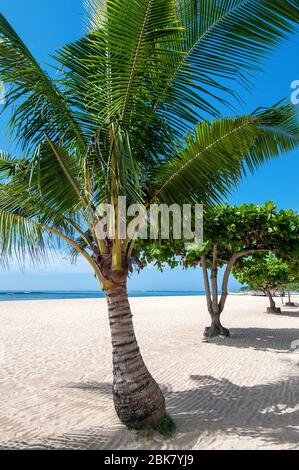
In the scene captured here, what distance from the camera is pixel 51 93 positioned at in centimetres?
395

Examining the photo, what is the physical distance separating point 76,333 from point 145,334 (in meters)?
2.70

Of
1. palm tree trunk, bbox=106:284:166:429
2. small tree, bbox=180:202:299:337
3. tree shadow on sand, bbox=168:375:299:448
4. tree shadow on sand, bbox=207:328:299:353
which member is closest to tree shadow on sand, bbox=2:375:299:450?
tree shadow on sand, bbox=168:375:299:448

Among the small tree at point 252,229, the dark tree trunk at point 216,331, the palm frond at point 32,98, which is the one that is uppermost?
the palm frond at point 32,98

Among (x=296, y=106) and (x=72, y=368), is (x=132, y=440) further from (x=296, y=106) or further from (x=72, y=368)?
(x=296, y=106)

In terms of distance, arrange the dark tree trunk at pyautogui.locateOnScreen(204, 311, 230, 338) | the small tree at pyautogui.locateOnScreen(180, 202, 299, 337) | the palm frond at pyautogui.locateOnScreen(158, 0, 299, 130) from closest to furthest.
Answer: the palm frond at pyautogui.locateOnScreen(158, 0, 299, 130) < the small tree at pyautogui.locateOnScreen(180, 202, 299, 337) < the dark tree trunk at pyautogui.locateOnScreen(204, 311, 230, 338)

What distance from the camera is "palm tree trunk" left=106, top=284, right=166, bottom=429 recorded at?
413cm

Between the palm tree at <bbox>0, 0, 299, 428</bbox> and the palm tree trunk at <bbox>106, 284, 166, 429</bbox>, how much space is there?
0.04 ft

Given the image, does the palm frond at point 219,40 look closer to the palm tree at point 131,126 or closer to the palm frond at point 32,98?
the palm tree at point 131,126

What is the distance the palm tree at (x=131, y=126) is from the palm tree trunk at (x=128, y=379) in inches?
0.5

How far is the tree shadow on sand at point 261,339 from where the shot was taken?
32.3 feet

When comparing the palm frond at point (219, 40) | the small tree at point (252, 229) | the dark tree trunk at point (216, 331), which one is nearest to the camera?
the palm frond at point (219, 40)

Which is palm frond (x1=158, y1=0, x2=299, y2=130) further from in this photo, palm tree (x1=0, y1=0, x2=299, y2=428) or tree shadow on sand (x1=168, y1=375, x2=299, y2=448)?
tree shadow on sand (x1=168, y1=375, x2=299, y2=448)

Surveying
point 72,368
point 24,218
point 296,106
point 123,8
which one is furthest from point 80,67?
point 72,368

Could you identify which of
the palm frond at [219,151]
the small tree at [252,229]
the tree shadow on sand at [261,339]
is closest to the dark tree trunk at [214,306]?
the tree shadow on sand at [261,339]
